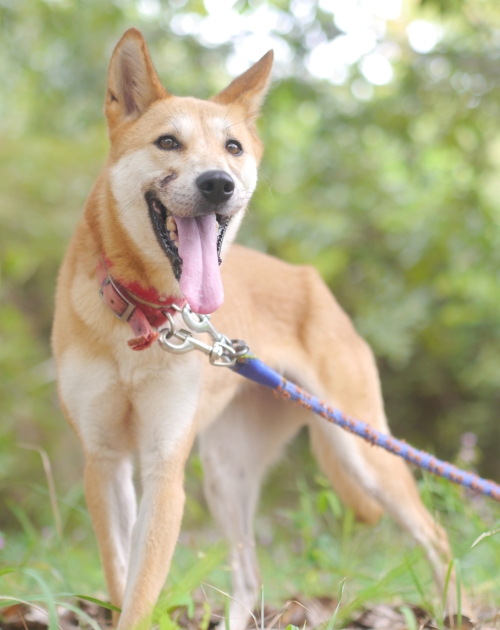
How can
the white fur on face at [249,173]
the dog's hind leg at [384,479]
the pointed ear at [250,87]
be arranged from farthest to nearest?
the dog's hind leg at [384,479], the pointed ear at [250,87], the white fur on face at [249,173]

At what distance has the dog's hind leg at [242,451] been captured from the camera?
3564 mm

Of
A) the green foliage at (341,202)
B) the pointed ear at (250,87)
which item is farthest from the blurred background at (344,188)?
the pointed ear at (250,87)

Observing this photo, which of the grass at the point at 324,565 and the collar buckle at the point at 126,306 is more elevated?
the collar buckle at the point at 126,306

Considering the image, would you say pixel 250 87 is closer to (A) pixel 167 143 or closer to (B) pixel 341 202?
(A) pixel 167 143

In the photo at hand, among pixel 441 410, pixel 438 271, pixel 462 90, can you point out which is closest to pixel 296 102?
pixel 462 90

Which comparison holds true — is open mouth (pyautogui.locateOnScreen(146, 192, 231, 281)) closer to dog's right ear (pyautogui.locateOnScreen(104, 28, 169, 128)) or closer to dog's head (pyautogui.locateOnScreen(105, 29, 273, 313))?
dog's head (pyautogui.locateOnScreen(105, 29, 273, 313))

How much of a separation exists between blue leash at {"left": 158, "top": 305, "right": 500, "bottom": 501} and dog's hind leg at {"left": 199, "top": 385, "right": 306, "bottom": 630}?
117 cm

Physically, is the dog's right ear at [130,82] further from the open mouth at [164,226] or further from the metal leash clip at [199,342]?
the metal leash clip at [199,342]

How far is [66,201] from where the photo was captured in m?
6.86

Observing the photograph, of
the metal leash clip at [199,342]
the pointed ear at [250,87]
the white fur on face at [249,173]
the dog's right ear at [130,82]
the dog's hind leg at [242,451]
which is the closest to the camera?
the metal leash clip at [199,342]

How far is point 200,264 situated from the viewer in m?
2.14

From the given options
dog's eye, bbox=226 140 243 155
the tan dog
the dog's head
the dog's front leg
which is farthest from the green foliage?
the dog's head

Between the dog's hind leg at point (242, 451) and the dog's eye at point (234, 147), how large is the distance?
1421 mm

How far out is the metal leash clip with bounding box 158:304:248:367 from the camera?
2.26 m
